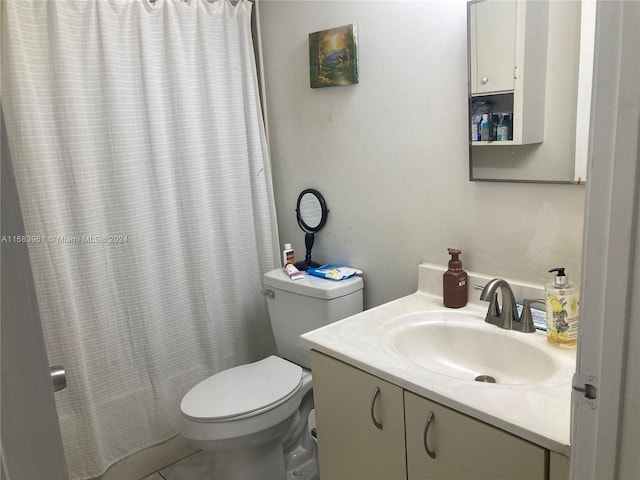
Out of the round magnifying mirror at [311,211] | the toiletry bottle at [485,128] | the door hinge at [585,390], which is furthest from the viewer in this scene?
the round magnifying mirror at [311,211]

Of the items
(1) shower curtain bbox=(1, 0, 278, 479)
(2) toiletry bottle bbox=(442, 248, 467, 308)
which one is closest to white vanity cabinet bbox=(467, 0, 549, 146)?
(2) toiletry bottle bbox=(442, 248, 467, 308)

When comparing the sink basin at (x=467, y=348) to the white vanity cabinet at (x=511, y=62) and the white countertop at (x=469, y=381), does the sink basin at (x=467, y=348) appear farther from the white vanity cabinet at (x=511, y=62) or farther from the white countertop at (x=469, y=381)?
the white vanity cabinet at (x=511, y=62)

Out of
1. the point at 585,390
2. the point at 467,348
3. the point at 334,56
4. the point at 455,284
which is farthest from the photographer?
the point at 334,56

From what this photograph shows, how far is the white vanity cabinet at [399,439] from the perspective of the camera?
3.57 ft

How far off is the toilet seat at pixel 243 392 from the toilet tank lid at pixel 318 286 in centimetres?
28

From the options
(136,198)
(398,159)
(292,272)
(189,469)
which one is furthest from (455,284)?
(189,469)

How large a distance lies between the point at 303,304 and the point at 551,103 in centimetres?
108

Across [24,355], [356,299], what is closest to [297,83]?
[356,299]

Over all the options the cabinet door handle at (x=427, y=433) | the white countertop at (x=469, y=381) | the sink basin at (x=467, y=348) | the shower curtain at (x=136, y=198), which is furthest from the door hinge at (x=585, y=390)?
the shower curtain at (x=136, y=198)

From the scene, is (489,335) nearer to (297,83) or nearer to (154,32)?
(297,83)

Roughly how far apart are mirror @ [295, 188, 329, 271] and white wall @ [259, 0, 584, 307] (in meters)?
0.03

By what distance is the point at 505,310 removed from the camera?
151cm

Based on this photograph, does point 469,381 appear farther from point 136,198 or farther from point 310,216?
point 136,198

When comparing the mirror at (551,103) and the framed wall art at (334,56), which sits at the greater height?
the framed wall art at (334,56)
